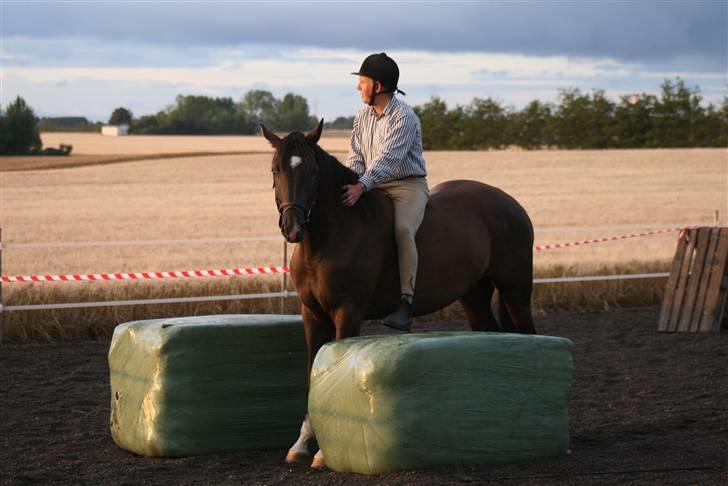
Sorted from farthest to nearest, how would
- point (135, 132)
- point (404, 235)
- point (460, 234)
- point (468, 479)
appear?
point (135, 132)
point (460, 234)
point (404, 235)
point (468, 479)

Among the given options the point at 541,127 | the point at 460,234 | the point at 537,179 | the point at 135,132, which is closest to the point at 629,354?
the point at 460,234

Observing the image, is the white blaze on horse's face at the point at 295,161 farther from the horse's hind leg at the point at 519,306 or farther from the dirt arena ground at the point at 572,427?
the horse's hind leg at the point at 519,306

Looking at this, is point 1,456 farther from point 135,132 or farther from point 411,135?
point 135,132

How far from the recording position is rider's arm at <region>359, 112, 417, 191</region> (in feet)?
21.1

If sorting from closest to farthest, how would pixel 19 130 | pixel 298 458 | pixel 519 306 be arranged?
pixel 298 458
pixel 519 306
pixel 19 130

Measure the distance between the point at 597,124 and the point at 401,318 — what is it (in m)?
42.8

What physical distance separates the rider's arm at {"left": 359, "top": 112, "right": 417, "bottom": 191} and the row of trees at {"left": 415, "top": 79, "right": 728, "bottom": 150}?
134ft

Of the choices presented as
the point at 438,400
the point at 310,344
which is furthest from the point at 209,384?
the point at 438,400

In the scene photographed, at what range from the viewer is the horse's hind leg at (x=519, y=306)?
757 cm

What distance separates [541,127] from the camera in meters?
47.8

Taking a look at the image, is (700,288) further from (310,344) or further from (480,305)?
(310,344)

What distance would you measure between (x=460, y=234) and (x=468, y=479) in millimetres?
1949

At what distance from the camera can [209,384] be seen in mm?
6625

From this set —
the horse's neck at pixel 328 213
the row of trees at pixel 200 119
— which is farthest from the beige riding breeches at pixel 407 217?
the row of trees at pixel 200 119
